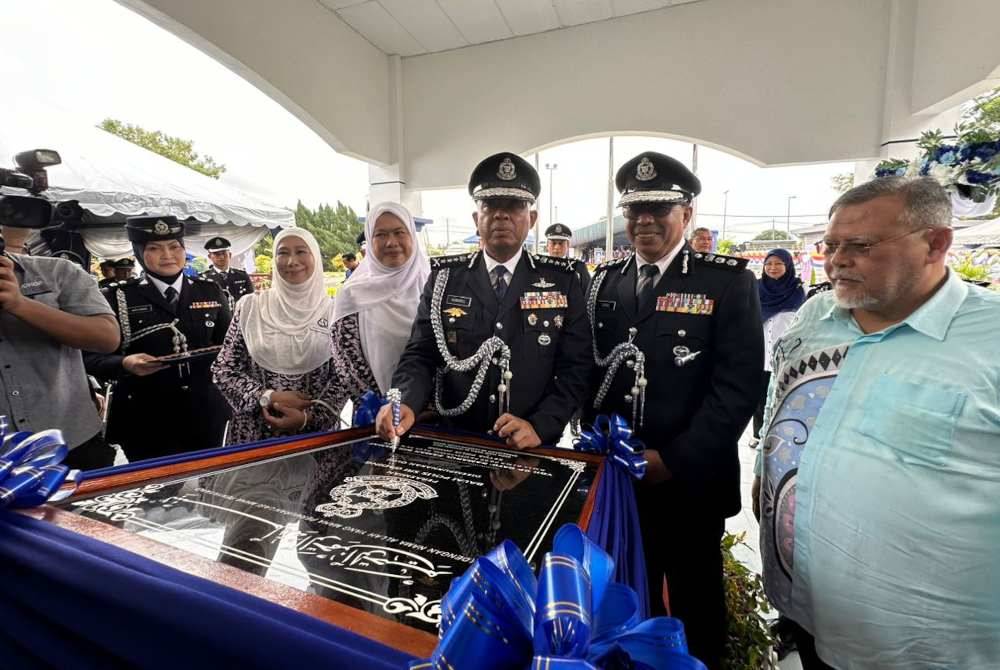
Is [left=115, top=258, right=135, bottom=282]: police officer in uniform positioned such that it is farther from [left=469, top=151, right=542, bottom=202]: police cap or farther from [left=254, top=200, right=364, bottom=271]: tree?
[left=254, top=200, right=364, bottom=271]: tree

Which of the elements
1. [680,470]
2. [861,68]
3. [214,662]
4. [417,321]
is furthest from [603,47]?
[214,662]

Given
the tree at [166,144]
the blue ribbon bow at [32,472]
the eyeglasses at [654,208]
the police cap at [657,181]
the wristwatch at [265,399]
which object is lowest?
the wristwatch at [265,399]

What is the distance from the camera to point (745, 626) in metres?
1.68

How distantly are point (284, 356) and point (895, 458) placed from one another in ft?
6.55

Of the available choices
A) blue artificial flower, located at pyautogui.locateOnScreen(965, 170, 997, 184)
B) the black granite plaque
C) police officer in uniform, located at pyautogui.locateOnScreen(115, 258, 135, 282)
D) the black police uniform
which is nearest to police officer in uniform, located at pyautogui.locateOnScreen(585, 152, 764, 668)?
the black police uniform

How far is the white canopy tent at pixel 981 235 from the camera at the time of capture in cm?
590

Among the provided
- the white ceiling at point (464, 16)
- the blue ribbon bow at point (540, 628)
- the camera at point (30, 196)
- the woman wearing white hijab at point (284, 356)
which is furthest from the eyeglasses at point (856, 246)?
the white ceiling at point (464, 16)

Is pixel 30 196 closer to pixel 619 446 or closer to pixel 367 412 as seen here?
pixel 367 412

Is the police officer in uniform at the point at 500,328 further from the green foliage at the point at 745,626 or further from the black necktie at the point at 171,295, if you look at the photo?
the black necktie at the point at 171,295

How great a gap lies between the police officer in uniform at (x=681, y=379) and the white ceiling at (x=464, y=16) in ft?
12.0

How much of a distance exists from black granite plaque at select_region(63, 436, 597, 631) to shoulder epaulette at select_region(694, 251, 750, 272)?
848 mm

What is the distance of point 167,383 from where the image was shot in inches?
90.2

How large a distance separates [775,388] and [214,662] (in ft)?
4.47

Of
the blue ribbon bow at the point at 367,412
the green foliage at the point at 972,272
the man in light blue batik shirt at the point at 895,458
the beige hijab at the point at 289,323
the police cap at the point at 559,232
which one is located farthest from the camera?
the police cap at the point at 559,232
